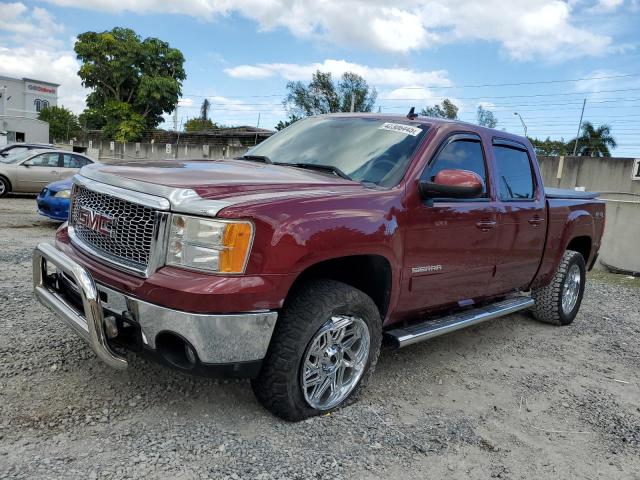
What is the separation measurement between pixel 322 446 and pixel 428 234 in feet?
4.92

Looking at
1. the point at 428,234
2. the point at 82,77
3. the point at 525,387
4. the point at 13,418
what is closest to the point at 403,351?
the point at 525,387

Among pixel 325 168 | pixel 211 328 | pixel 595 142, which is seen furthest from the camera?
pixel 595 142

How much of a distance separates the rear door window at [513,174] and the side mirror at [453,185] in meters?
1.03

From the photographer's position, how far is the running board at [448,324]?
3.49 metres

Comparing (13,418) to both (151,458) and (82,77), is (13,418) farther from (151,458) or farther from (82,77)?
(82,77)

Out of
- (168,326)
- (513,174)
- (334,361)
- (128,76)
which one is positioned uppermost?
(128,76)

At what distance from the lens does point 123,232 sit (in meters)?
2.84

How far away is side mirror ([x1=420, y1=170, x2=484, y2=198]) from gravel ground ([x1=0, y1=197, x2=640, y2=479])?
4.56 ft

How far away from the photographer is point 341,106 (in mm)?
50750

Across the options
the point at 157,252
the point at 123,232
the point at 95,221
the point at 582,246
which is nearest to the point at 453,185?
the point at 157,252

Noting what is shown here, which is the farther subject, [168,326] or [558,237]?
[558,237]

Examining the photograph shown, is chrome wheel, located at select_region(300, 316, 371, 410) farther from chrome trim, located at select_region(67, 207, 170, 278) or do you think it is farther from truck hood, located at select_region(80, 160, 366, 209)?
chrome trim, located at select_region(67, 207, 170, 278)

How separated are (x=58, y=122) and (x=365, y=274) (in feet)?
229

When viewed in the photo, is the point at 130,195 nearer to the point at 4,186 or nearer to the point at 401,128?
the point at 401,128
